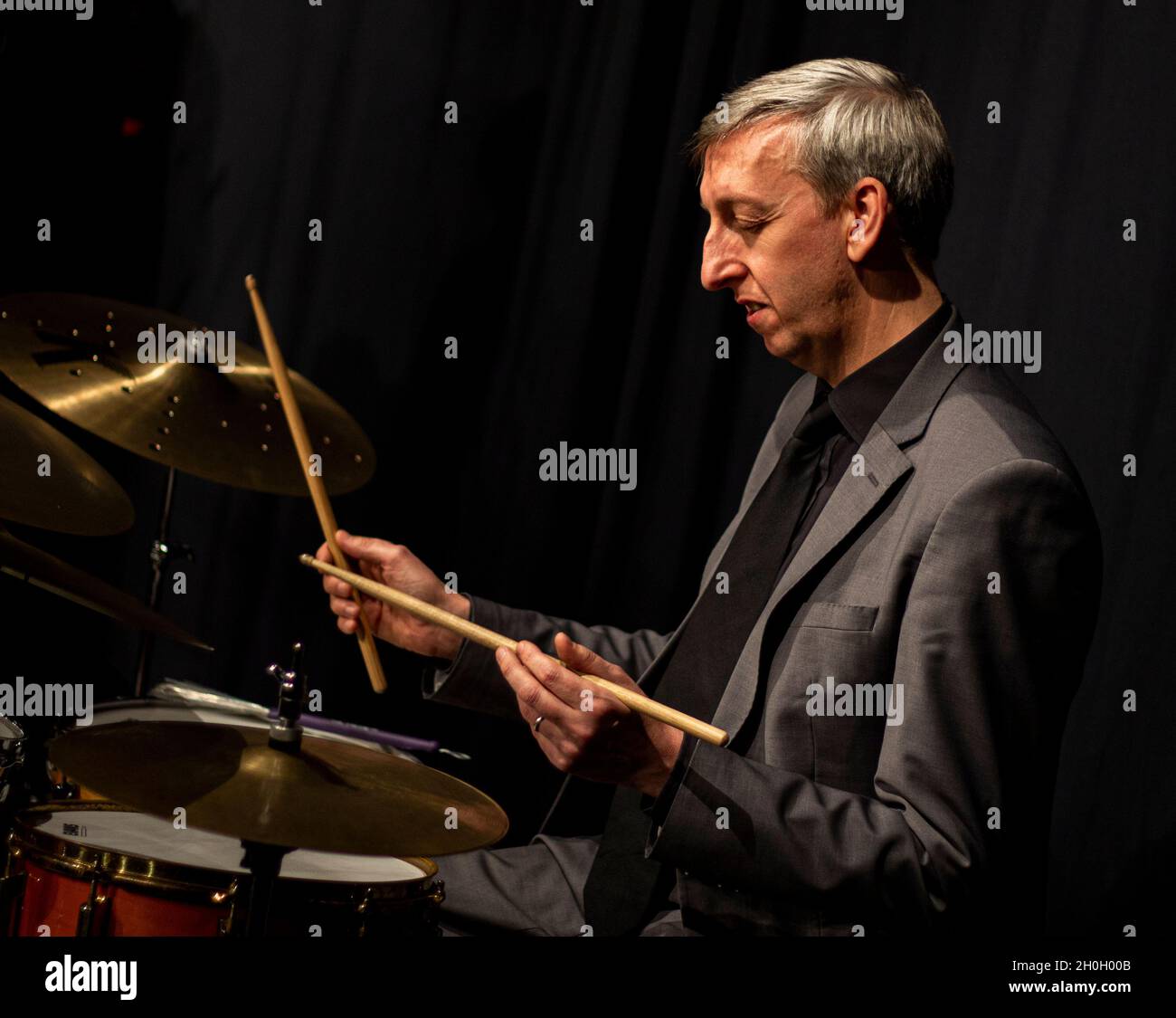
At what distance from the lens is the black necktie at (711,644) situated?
1.38m

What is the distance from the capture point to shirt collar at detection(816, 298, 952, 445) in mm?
1414

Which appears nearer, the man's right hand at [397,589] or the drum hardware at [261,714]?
the man's right hand at [397,589]

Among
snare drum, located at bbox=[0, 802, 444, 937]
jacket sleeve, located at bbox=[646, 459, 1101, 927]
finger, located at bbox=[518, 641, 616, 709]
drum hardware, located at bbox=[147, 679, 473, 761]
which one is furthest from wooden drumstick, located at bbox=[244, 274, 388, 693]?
jacket sleeve, located at bbox=[646, 459, 1101, 927]

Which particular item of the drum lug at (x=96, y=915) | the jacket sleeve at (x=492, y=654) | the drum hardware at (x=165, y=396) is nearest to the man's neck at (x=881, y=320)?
the jacket sleeve at (x=492, y=654)

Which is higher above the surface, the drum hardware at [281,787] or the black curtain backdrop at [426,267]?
the black curtain backdrop at [426,267]

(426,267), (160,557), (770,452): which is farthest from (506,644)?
(426,267)

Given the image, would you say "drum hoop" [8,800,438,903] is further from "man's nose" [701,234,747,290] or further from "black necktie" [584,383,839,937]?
"man's nose" [701,234,747,290]

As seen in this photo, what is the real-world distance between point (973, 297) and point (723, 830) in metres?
1.08

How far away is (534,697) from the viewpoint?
1157mm

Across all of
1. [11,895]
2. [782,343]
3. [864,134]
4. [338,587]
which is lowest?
[11,895]

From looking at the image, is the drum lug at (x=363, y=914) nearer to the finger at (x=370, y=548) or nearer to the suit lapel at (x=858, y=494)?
the suit lapel at (x=858, y=494)

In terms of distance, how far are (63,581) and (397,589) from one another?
0.42m

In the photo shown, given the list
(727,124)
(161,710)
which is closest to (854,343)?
(727,124)

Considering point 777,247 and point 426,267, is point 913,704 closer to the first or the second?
point 777,247
